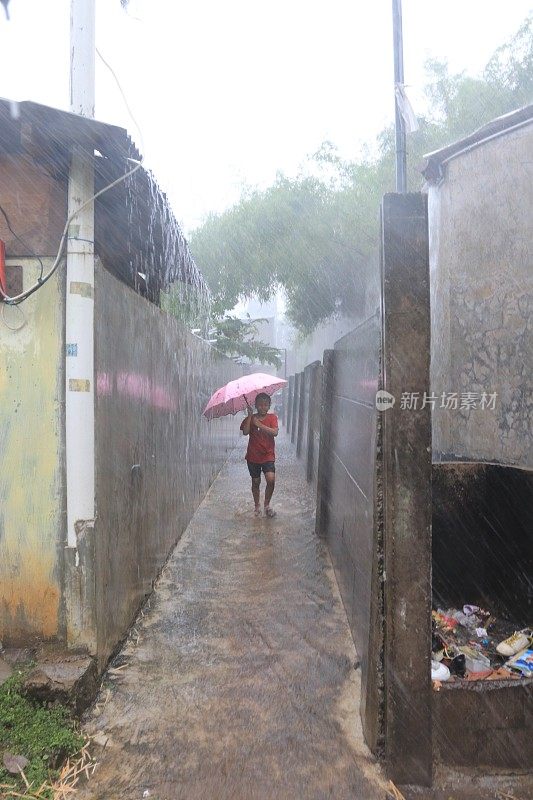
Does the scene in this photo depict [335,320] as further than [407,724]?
Yes

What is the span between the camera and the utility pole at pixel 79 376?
3.29 m

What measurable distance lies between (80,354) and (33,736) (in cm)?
192

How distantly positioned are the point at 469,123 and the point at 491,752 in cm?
1145

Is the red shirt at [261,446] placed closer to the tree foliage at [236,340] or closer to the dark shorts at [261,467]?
the dark shorts at [261,467]

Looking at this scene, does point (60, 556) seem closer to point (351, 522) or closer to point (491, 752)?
point (351, 522)

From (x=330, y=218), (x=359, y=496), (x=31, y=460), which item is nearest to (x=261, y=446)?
(x=359, y=496)

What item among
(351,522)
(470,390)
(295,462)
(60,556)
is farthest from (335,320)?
(60,556)

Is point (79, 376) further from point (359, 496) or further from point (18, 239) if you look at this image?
point (359, 496)

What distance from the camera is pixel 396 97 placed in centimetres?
661

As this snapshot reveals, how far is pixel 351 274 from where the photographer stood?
1573 centimetres

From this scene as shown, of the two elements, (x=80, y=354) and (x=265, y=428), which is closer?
(x=80, y=354)

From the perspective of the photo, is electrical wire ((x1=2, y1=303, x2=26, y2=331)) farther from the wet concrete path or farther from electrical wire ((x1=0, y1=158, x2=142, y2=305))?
the wet concrete path

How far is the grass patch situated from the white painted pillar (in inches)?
31.5

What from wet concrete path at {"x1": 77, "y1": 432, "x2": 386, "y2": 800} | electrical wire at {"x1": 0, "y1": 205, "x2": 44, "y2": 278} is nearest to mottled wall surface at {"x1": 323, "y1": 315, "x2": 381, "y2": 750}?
wet concrete path at {"x1": 77, "y1": 432, "x2": 386, "y2": 800}
